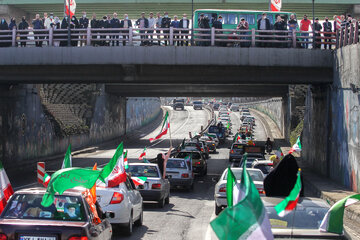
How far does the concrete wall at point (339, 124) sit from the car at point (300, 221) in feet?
46.5

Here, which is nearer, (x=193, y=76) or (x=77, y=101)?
(x=193, y=76)

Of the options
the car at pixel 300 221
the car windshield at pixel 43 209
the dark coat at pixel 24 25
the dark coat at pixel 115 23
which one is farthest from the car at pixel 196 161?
the car at pixel 300 221

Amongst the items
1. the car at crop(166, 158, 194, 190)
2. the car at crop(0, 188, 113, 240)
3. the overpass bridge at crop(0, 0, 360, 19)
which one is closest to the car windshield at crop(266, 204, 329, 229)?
the car at crop(0, 188, 113, 240)

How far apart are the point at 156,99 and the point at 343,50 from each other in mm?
80620

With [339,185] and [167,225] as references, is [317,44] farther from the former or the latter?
[167,225]

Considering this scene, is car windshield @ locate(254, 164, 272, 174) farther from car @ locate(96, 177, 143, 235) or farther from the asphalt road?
car @ locate(96, 177, 143, 235)

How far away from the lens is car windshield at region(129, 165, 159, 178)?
66.8 ft

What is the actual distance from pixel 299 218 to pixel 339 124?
1897cm

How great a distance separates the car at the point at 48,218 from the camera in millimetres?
9406

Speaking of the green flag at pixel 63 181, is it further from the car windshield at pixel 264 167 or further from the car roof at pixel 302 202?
the car windshield at pixel 264 167

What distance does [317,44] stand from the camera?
32.4 metres

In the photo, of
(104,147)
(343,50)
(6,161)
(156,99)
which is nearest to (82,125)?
(104,147)

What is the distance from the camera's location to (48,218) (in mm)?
9797

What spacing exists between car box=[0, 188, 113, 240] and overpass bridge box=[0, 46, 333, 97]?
20.2 metres
